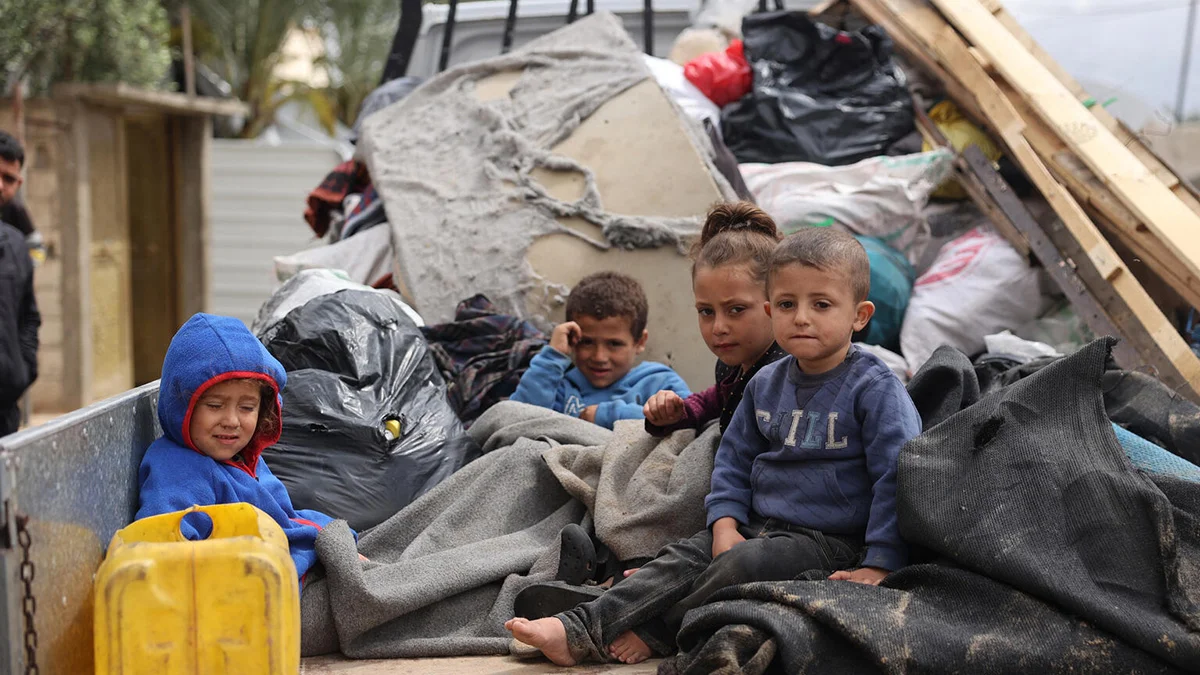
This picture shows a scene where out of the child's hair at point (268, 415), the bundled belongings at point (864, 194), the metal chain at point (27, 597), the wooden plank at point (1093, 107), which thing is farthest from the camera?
the bundled belongings at point (864, 194)

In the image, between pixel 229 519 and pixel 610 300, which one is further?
pixel 610 300

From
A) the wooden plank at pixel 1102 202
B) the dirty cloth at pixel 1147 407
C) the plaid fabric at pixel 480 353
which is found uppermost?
the wooden plank at pixel 1102 202

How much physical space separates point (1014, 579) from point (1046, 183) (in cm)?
230

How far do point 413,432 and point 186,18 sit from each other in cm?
959

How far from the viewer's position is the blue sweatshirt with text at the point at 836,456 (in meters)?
2.42

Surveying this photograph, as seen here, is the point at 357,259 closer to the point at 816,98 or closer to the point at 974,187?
the point at 816,98

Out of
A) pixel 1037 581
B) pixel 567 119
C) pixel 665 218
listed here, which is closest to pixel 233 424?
pixel 1037 581

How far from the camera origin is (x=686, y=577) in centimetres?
253

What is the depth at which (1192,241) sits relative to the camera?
362 cm

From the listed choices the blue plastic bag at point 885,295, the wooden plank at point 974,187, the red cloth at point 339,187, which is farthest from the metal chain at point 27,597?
the red cloth at point 339,187

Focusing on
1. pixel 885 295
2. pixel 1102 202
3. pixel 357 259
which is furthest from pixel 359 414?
pixel 1102 202

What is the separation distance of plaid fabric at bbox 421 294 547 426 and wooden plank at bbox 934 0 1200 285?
81.9 inches

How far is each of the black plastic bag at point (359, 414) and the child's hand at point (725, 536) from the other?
41.5 inches

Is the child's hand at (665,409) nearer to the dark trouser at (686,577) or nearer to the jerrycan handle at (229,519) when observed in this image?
the dark trouser at (686,577)
